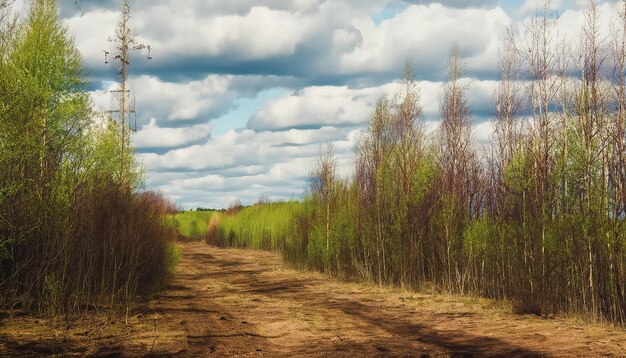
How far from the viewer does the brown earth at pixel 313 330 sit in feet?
28.6

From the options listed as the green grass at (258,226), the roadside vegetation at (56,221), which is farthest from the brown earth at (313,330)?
the green grass at (258,226)

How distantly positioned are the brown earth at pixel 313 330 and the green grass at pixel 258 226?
Result: 16.5 meters

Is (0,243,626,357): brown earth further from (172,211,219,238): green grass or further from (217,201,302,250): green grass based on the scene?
(172,211,219,238): green grass

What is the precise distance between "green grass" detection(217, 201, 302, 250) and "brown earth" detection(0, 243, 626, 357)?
1647cm

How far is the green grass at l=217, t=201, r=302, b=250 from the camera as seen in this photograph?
33.5m

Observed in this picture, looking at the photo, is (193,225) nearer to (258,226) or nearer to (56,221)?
(258,226)

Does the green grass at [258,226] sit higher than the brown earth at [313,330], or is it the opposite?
the green grass at [258,226]

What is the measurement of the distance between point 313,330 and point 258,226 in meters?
26.4

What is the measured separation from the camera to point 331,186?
21734 mm

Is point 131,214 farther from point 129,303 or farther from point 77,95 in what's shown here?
point 77,95

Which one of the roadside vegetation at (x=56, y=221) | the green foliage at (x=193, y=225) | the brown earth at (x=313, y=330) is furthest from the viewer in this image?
the green foliage at (x=193, y=225)

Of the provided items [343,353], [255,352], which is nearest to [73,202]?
[255,352]

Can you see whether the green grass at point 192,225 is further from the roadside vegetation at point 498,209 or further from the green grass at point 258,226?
the roadside vegetation at point 498,209

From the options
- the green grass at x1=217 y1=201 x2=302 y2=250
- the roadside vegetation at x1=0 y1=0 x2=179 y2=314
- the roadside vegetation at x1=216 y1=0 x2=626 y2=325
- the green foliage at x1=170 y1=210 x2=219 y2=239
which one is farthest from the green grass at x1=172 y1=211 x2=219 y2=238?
the roadside vegetation at x1=0 y1=0 x2=179 y2=314
